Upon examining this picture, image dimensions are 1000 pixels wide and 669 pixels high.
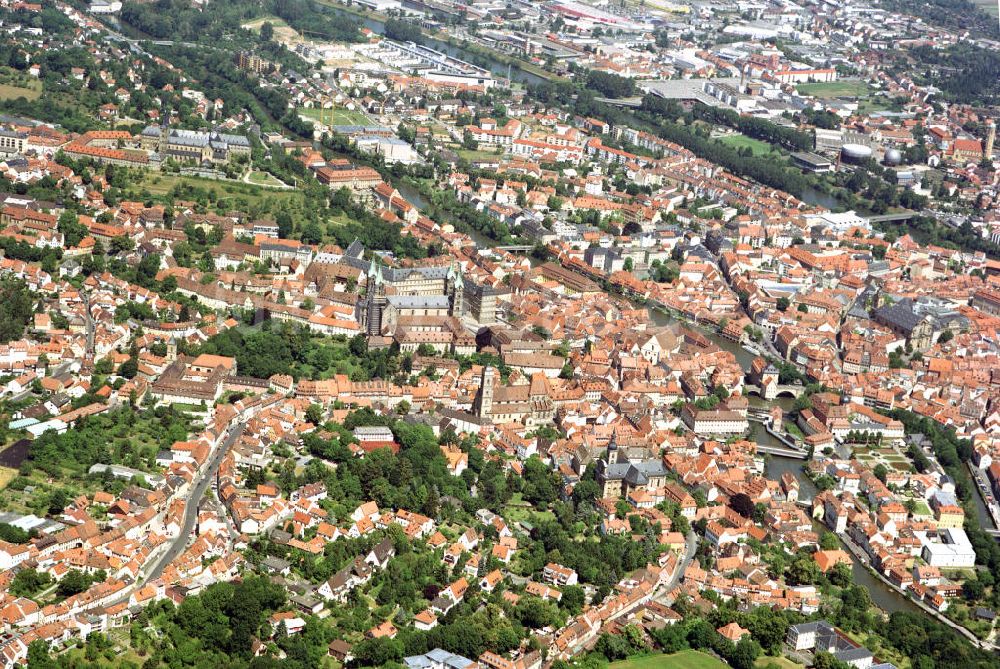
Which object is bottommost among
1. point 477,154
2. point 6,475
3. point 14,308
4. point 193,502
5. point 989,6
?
point 477,154

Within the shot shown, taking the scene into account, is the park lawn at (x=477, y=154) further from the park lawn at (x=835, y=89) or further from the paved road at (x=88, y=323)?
the park lawn at (x=835, y=89)

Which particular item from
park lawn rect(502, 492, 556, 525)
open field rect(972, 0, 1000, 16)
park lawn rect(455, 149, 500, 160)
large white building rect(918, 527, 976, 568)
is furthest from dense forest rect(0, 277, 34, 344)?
open field rect(972, 0, 1000, 16)

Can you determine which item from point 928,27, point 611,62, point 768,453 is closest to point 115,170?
point 768,453

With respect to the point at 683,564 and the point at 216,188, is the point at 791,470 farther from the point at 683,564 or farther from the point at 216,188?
the point at 216,188

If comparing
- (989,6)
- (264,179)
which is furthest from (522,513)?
(989,6)

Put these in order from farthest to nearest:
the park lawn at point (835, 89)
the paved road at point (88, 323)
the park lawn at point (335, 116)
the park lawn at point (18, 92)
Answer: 1. the park lawn at point (835, 89)
2. the park lawn at point (335, 116)
3. the park lawn at point (18, 92)
4. the paved road at point (88, 323)

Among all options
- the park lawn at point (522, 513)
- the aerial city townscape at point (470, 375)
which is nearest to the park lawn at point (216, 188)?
the aerial city townscape at point (470, 375)

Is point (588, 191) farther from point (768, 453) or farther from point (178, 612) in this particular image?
point (178, 612)
